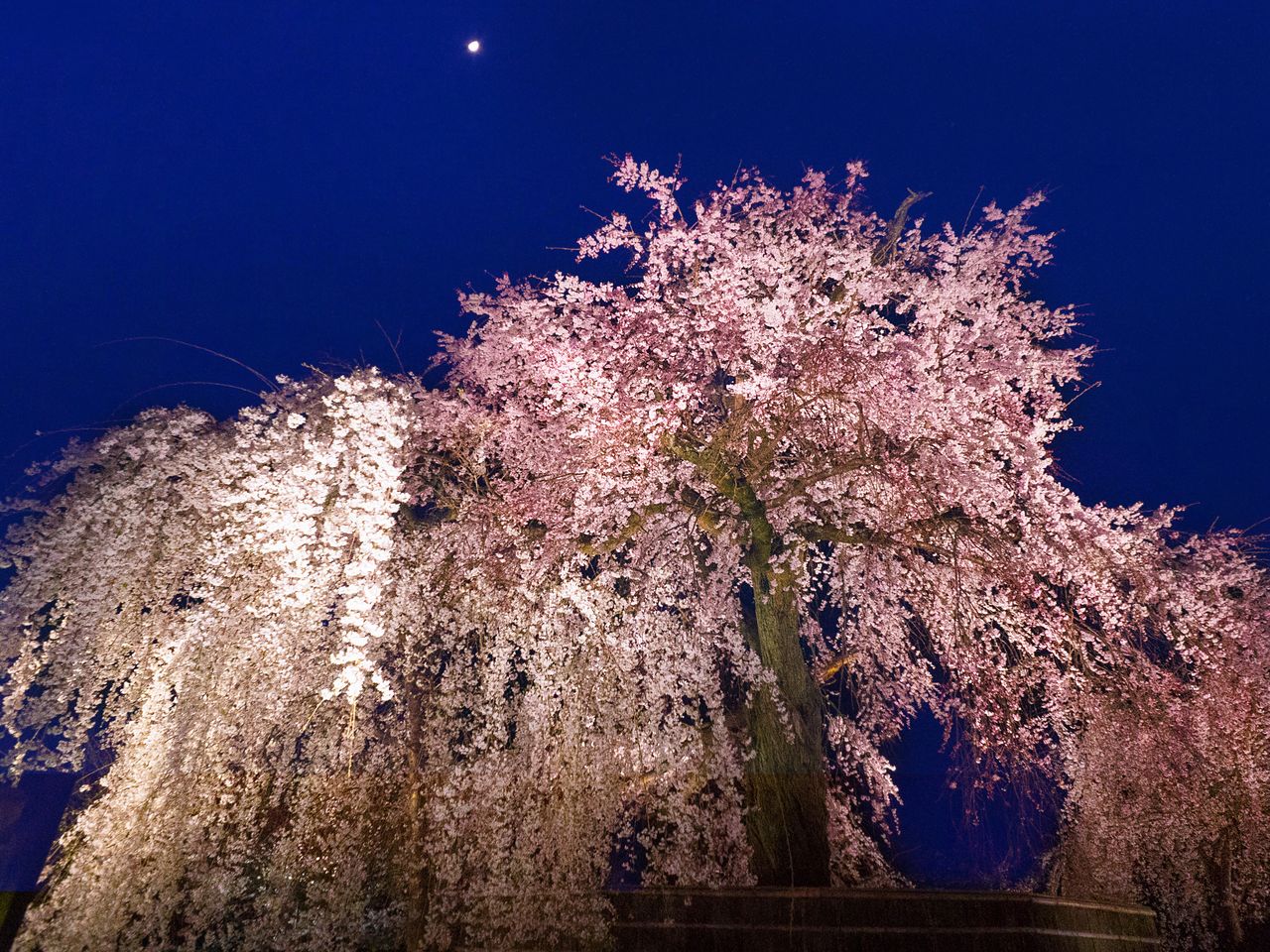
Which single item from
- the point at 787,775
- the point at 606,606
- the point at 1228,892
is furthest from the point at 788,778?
the point at 1228,892

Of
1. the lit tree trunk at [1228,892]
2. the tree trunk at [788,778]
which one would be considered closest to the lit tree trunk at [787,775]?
the tree trunk at [788,778]

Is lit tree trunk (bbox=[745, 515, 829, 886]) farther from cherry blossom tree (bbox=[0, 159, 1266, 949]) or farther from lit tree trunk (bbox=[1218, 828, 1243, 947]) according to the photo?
lit tree trunk (bbox=[1218, 828, 1243, 947])

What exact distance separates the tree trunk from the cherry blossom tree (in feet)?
0.13

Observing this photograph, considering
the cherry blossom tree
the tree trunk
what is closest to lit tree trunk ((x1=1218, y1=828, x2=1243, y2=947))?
the cherry blossom tree

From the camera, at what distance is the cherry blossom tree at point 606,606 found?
695 cm

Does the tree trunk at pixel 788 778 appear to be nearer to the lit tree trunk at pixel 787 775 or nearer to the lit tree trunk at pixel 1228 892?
the lit tree trunk at pixel 787 775

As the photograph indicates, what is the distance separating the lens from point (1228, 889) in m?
9.47

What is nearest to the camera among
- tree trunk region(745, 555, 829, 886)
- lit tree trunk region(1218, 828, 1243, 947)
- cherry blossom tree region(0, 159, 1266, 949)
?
cherry blossom tree region(0, 159, 1266, 949)

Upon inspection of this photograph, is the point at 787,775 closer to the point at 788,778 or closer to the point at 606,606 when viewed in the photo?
the point at 788,778

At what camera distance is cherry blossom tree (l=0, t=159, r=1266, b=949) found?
6.95 meters

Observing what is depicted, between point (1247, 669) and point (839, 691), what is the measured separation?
5.62 meters

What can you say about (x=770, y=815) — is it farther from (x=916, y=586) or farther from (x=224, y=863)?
(x=224, y=863)

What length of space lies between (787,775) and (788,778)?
0.03 meters

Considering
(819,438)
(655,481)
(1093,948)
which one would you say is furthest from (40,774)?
(1093,948)
